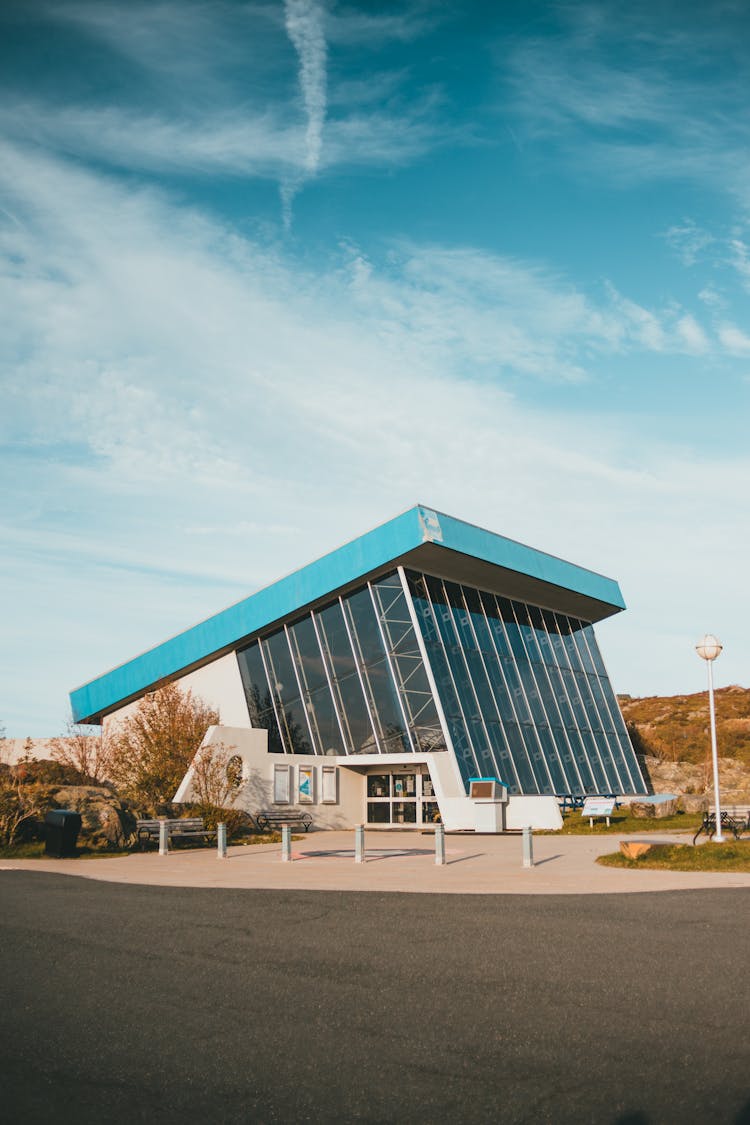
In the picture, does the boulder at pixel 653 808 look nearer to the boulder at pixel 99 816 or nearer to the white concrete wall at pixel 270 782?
the white concrete wall at pixel 270 782

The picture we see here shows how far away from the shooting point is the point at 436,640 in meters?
31.4

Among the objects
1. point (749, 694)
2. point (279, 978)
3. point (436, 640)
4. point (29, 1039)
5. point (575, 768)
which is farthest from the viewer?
point (749, 694)

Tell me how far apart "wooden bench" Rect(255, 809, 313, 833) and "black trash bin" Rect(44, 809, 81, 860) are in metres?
8.66

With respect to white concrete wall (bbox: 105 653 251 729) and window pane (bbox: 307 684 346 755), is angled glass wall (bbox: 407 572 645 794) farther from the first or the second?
white concrete wall (bbox: 105 653 251 729)

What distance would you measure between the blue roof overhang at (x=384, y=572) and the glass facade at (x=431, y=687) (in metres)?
0.86

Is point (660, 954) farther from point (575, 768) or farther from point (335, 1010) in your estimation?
point (575, 768)

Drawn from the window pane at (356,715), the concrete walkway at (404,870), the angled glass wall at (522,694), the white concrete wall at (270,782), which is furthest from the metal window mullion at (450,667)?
the concrete walkway at (404,870)

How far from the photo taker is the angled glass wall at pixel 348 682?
30234mm

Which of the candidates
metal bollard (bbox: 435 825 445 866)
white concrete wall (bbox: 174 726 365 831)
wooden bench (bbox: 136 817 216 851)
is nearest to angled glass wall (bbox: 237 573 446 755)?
white concrete wall (bbox: 174 726 365 831)

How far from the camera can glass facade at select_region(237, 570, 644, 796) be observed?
3042cm

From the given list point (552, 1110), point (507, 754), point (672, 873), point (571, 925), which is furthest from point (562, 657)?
point (552, 1110)

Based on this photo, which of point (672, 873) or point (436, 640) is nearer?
point (672, 873)

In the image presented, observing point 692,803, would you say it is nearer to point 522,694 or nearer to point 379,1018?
point 522,694

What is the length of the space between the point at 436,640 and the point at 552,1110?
1077 inches
